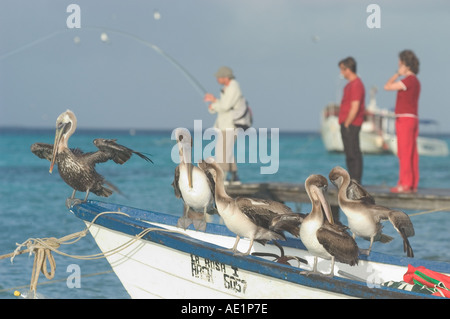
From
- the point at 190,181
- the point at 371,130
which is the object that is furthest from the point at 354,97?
the point at 371,130

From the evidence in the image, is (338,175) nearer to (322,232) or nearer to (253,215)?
(253,215)

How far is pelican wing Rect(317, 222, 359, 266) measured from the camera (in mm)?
6359

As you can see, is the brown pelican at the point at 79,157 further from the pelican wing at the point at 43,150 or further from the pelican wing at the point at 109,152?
the pelican wing at the point at 43,150

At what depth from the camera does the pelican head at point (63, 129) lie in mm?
8258

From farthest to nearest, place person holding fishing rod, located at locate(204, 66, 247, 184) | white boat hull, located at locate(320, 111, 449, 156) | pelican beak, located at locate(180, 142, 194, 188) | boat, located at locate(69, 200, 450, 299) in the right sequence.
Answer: white boat hull, located at locate(320, 111, 449, 156) → person holding fishing rod, located at locate(204, 66, 247, 184) → pelican beak, located at locate(180, 142, 194, 188) → boat, located at locate(69, 200, 450, 299)

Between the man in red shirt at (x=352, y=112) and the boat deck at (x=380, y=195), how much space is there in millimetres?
645

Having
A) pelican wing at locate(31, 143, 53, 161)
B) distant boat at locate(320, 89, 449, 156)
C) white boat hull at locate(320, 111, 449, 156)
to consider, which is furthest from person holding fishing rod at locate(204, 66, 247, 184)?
white boat hull at locate(320, 111, 449, 156)

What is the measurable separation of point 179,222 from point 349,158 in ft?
15.5

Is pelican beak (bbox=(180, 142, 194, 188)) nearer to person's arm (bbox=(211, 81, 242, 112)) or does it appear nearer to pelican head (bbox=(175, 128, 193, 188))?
pelican head (bbox=(175, 128, 193, 188))

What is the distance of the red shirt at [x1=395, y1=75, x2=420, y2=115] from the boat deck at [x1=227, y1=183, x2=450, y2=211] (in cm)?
137

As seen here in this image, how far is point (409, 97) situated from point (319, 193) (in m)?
5.94

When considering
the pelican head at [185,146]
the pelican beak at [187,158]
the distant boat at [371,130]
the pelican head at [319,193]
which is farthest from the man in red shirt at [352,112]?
the distant boat at [371,130]
